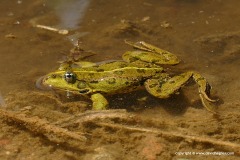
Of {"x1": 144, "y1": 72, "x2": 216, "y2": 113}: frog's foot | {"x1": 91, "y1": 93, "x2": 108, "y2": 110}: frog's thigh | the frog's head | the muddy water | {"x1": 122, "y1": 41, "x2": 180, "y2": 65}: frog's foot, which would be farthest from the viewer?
{"x1": 122, "y1": 41, "x2": 180, "y2": 65}: frog's foot

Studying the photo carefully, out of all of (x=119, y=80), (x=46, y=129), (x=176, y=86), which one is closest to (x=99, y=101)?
(x=119, y=80)

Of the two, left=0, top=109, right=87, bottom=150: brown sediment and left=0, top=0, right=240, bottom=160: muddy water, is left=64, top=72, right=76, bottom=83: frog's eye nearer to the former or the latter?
left=0, top=0, right=240, bottom=160: muddy water

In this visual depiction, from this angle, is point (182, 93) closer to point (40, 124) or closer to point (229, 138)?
point (229, 138)

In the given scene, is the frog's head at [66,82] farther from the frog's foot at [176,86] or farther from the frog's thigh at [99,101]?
the frog's foot at [176,86]

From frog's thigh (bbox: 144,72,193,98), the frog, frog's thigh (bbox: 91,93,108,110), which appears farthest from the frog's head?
frog's thigh (bbox: 144,72,193,98)

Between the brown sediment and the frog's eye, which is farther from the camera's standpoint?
the frog's eye

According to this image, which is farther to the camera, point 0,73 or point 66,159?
point 0,73

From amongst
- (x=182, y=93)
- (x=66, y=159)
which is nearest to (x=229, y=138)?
(x=182, y=93)
